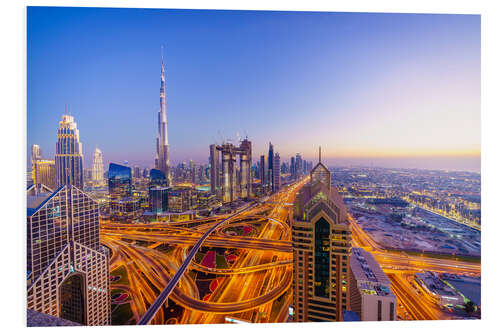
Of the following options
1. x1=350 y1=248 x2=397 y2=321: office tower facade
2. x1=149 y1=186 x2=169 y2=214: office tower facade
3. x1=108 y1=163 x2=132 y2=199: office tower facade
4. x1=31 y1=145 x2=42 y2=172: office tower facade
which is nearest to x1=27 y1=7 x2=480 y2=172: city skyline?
x1=31 y1=145 x2=42 y2=172: office tower facade

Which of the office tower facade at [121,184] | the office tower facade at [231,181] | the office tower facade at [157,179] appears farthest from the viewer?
the office tower facade at [231,181]

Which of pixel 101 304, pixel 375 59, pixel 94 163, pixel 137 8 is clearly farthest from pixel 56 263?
pixel 375 59

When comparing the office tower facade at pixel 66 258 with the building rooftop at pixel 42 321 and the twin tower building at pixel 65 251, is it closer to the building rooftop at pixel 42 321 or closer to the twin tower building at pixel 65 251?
the twin tower building at pixel 65 251

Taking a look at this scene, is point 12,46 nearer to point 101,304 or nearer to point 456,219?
point 101,304

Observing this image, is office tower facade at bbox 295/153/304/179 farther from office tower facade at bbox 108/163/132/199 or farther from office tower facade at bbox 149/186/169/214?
office tower facade at bbox 149/186/169/214

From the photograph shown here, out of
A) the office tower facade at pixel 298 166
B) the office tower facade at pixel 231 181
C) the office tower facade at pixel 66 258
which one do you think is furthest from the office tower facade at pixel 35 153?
the office tower facade at pixel 231 181

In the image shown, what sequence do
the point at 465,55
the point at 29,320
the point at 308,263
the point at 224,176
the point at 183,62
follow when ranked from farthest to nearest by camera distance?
the point at 224,176
the point at 183,62
the point at 308,263
the point at 465,55
the point at 29,320

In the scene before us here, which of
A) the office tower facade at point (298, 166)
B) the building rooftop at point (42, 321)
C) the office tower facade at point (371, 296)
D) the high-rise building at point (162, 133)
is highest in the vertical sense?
the high-rise building at point (162, 133)

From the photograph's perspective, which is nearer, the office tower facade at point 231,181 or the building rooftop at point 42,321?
the building rooftop at point 42,321
